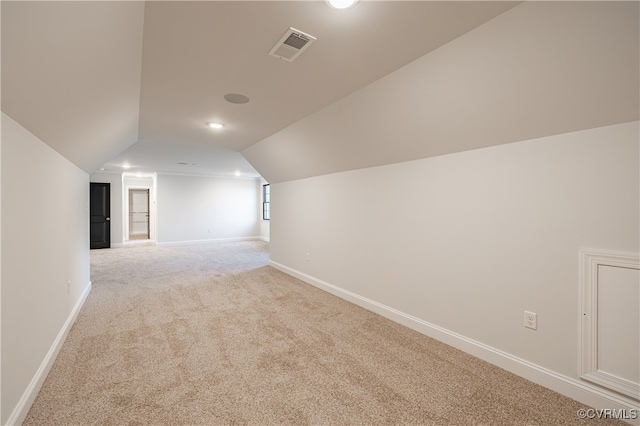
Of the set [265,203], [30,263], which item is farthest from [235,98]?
[265,203]

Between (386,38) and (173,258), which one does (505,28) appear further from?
(173,258)

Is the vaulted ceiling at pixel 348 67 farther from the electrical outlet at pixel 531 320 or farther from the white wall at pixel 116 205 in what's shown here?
the white wall at pixel 116 205

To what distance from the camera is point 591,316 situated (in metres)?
1.86

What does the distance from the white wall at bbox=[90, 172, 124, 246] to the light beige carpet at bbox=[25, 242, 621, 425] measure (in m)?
6.03

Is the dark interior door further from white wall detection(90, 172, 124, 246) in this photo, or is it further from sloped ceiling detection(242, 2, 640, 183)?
sloped ceiling detection(242, 2, 640, 183)

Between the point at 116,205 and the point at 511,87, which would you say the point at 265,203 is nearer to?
the point at 116,205

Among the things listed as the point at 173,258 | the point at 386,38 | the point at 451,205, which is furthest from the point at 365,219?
the point at 173,258

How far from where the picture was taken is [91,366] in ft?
7.50

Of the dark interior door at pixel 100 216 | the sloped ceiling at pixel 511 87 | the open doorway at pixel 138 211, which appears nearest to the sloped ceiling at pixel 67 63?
the sloped ceiling at pixel 511 87

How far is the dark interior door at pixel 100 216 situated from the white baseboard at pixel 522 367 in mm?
8744

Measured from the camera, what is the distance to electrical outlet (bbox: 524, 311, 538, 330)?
6.94 ft

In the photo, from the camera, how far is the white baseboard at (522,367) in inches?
69.8

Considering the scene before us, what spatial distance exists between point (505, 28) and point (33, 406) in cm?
376

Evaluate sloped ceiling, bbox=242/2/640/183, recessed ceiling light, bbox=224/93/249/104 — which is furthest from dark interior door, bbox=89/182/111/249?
sloped ceiling, bbox=242/2/640/183
